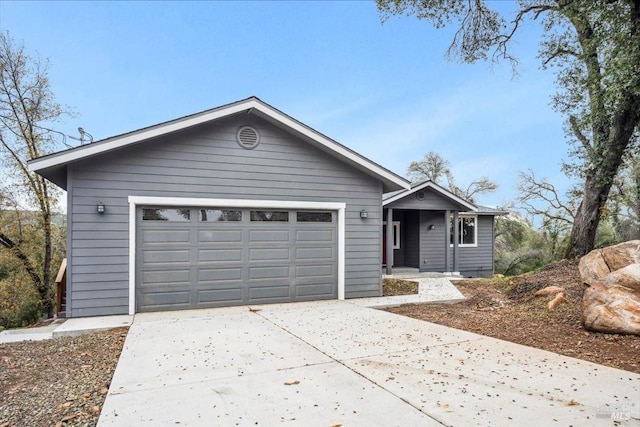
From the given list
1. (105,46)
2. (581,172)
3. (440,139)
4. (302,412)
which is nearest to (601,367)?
(302,412)

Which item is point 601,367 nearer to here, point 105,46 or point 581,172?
point 581,172

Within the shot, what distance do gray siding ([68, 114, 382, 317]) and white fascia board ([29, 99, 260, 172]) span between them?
302 mm

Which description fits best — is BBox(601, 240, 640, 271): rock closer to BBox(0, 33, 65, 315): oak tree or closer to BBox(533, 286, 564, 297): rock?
BBox(533, 286, 564, 297): rock

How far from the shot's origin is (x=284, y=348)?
471cm

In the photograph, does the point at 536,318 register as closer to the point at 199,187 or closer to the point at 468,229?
the point at 199,187

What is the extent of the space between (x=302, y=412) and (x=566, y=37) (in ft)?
46.1

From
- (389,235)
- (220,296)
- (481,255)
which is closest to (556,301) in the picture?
(220,296)

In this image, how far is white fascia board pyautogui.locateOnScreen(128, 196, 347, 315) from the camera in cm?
683

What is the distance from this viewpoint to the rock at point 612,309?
4.97 meters

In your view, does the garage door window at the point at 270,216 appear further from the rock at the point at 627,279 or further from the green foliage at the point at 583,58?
the green foliage at the point at 583,58

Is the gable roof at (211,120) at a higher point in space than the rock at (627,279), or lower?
higher

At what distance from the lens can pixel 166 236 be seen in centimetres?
711

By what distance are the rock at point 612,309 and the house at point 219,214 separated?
14.0 ft

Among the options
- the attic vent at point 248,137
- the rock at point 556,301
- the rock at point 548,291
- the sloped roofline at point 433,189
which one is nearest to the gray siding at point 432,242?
the sloped roofline at point 433,189
